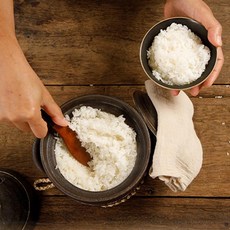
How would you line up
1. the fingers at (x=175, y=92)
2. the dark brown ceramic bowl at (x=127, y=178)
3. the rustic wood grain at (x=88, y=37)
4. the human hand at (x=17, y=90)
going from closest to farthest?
the human hand at (x=17, y=90) → the dark brown ceramic bowl at (x=127, y=178) → the fingers at (x=175, y=92) → the rustic wood grain at (x=88, y=37)

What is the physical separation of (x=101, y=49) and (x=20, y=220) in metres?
0.57

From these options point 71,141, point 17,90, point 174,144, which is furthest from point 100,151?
point 17,90

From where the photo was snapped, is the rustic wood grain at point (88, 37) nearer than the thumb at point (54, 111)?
No

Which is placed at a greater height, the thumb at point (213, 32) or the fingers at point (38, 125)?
the thumb at point (213, 32)

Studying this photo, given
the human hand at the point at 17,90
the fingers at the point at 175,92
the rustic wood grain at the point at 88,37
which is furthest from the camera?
the rustic wood grain at the point at 88,37

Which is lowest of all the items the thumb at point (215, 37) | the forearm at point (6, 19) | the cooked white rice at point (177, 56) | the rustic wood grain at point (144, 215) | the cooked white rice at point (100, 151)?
the rustic wood grain at point (144, 215)

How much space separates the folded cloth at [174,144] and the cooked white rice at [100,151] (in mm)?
70

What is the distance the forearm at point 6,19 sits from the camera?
3.12 feet

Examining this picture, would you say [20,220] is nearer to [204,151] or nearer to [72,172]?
[72,172]

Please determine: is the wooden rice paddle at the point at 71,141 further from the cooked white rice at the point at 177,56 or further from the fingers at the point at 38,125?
the cooked white rice at the point at 177,56

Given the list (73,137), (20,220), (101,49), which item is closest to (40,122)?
(73,137)

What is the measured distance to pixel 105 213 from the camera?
3.91ft

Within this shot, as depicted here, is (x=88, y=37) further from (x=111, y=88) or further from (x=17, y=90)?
(x=17, y=90)

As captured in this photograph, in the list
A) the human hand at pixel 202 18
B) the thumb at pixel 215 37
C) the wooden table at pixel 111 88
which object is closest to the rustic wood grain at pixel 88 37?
the wooden table at pixel 111 88
